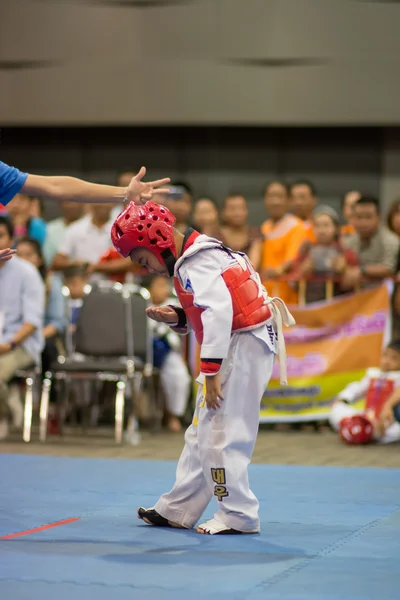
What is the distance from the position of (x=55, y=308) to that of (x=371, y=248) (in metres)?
2.95

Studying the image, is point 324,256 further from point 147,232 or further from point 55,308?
point 147,232

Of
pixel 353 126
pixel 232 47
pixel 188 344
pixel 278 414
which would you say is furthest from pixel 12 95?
pixel 278 414

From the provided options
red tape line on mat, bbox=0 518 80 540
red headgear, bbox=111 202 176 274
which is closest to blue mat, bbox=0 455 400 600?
red tape line on mat, bbox=0 518 80 540

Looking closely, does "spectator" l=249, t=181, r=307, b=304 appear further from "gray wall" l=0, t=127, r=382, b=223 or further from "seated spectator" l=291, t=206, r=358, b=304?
"gray wall" l=0, t=127, r=382, b=223

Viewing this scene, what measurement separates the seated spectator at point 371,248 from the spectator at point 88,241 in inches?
89.9

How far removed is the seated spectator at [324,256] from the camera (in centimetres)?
898

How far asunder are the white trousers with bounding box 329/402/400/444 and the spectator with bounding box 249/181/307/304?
1166 mm

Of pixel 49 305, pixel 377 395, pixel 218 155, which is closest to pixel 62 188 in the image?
pixel 377 395

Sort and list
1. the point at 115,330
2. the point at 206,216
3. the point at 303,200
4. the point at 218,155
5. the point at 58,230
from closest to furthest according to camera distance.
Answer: the point at 115,330, the point at 206,216, the point at 303,200, the point at 58,230, the point at 218,155

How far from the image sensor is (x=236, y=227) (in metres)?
9.49

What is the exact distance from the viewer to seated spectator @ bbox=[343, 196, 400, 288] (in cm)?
878

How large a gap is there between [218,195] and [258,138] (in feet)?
3.09

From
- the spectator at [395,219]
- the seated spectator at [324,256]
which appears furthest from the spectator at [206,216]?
the spectator at [395,219]

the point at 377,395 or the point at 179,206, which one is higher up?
the point at 179,206
